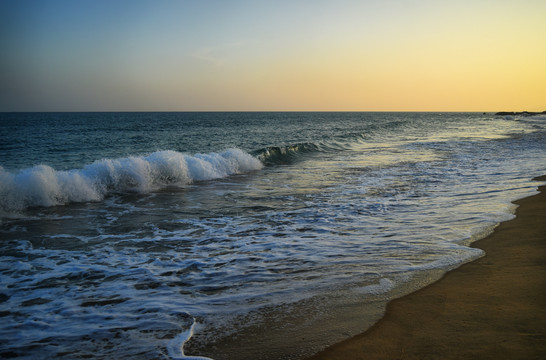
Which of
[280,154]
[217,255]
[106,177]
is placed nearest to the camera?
[217,255]

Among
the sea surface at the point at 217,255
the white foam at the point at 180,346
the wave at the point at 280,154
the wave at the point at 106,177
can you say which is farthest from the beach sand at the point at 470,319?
the wave at the point at 280,154

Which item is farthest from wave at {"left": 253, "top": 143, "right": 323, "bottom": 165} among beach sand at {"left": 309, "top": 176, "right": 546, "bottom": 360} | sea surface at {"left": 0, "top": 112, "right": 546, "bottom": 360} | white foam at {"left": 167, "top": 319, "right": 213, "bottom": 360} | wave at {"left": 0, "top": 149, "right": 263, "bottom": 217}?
white foam at {"left": 167, "top": 319, "right": 213, "bottom": 360}

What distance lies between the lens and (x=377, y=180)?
12.4 meters

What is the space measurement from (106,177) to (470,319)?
10.9 meters

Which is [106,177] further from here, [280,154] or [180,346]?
[280,154]

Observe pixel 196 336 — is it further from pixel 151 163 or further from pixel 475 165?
pixel 475 165

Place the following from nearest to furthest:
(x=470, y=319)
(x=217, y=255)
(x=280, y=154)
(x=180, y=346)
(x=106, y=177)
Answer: (x=180, y=346) < (x=470, y=319) < (x=217, y=255) < (x=106, y=177) < (x=280, y=154)

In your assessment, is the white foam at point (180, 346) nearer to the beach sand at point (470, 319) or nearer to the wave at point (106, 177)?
the beach sand at point (470, 319)

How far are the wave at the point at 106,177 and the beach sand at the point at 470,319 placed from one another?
8578 millimetres

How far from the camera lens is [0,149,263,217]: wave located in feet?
30.3

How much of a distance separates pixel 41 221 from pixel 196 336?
20.5 ft

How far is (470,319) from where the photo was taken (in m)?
3.35

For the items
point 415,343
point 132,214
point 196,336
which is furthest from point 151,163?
point 415,343

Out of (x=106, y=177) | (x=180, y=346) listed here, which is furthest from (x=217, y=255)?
(x=106, y=177)
